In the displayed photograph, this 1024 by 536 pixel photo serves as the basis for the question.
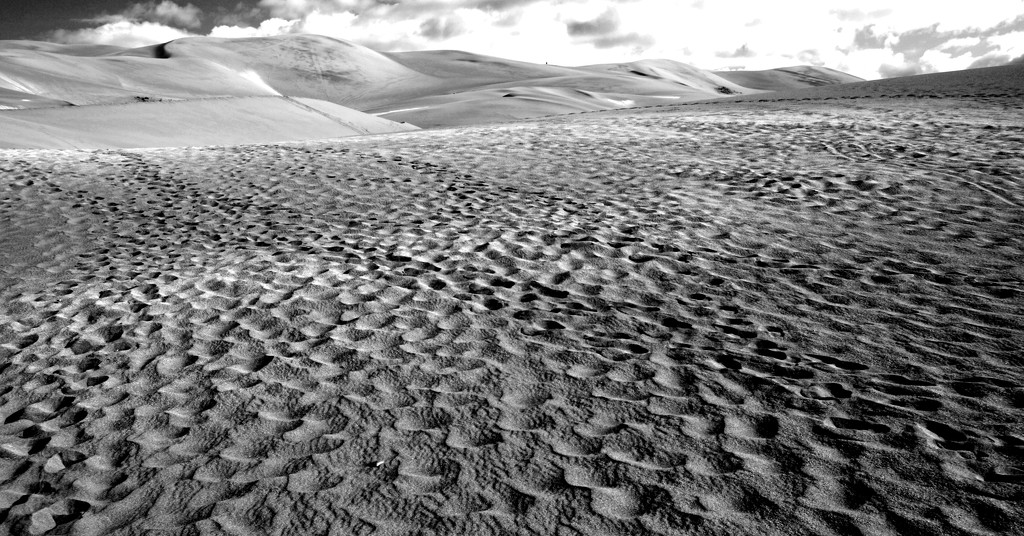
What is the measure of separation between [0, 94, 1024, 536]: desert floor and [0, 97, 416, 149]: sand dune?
10.9 metres

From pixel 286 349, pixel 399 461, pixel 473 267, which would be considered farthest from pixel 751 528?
pixel 473 267

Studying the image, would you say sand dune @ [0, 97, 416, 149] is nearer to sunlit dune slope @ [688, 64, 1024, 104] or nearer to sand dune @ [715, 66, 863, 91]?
sunlit dune slope @ [688, 64, 1024, 104]

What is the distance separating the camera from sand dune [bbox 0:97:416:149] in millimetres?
17766

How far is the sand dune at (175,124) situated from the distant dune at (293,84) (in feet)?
0.31

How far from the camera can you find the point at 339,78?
8238cm

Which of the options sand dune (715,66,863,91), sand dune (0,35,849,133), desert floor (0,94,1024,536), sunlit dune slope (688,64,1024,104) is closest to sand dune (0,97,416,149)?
desert floor (0,94,1024,536)

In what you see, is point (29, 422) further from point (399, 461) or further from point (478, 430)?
point (478, 430)

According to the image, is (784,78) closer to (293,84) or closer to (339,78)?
(339,78)

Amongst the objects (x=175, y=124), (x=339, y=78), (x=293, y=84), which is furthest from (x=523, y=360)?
(x=339, y=78)

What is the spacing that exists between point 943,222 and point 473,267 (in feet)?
15.9

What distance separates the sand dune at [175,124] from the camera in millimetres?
17766

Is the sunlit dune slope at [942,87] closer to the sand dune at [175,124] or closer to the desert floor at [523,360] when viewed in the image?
the desert floor at [523,360]

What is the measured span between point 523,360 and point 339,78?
8445cm

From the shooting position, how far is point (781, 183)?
884 cm
